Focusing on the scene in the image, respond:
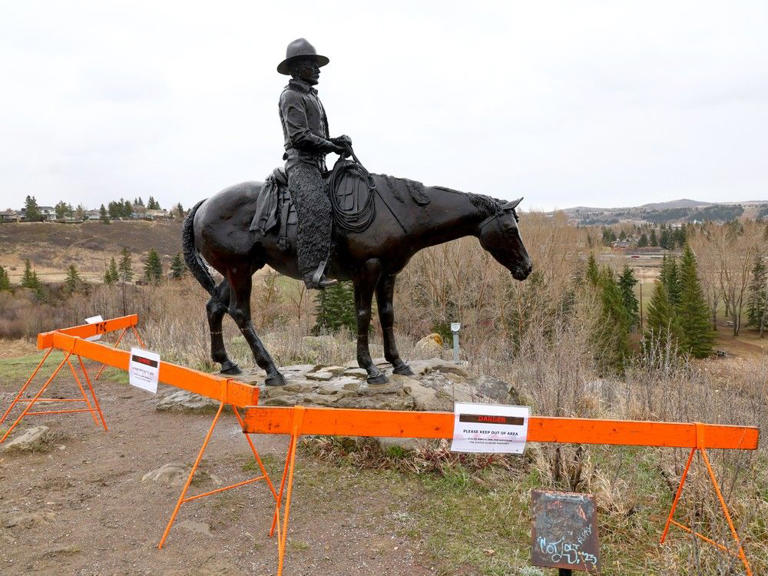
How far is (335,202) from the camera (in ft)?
17.9

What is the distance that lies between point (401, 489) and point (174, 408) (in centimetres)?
392

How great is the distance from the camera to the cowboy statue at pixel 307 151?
529cm

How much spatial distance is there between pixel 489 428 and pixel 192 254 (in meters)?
4.47

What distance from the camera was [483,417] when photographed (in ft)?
10.6

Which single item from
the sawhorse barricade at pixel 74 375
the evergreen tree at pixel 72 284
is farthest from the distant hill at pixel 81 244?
the sawhorse barricade at pixel 74 375

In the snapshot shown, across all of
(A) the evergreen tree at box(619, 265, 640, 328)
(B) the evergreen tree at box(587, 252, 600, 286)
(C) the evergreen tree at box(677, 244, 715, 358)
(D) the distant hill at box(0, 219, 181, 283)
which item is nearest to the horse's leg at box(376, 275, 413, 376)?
(B) the evergreen tree at box(587, 252, 600, 286)

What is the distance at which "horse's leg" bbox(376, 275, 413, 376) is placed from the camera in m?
5.86

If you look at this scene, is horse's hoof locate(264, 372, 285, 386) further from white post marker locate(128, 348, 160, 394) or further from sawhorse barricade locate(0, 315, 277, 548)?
white post marker locate(128, 348, 160, 394)

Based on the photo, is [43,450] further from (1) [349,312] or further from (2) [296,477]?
(1) [349,312]

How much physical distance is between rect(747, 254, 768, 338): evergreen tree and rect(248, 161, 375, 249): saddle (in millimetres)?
44990

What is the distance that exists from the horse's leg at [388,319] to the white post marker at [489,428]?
2.53 m

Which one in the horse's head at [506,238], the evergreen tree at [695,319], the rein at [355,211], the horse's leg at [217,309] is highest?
the rein at [355,211]

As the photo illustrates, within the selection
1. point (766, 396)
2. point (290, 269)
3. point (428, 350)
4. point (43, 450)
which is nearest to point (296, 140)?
point (290, 269)

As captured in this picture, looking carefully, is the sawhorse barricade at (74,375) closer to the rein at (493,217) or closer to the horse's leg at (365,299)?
the horse's leg at (365,299)
